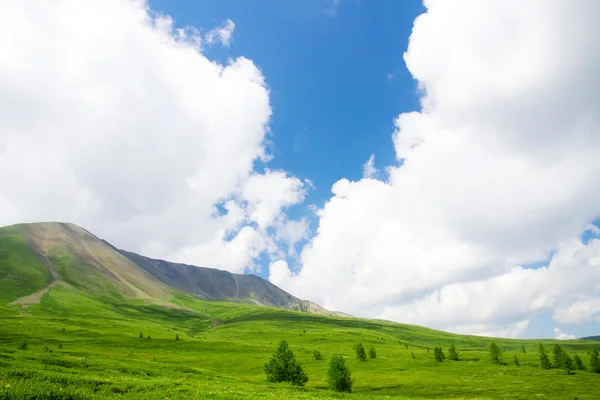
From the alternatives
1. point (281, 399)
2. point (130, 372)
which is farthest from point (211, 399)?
point (130, 372)

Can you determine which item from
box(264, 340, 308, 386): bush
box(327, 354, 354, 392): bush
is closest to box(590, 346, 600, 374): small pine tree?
box(327, 354, 354, 392): bush

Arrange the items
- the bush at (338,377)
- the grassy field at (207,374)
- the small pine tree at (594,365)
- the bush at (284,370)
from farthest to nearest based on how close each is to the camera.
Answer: the small pine tree at (594,365) → the bush at (284,370) → the bush at (338,377) → the grassy field at (207,374)

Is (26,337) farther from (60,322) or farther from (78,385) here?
(78,385)

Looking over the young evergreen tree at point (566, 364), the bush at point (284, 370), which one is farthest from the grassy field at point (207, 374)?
the young evergreen tree at point (566, 364)

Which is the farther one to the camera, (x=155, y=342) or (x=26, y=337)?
(x=155, y=342)

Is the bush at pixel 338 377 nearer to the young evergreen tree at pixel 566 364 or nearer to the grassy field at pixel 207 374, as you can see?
the grassy field at pixel 207 374

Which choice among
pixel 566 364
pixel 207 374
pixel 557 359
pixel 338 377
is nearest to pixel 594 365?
pixel 566 364

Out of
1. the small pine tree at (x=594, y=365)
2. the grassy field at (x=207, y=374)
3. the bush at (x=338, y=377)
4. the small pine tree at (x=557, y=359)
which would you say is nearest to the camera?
the grassy field at (x=207, y=374)

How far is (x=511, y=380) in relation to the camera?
9181 cm

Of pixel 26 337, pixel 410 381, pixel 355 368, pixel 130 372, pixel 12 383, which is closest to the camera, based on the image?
pixel 12 383

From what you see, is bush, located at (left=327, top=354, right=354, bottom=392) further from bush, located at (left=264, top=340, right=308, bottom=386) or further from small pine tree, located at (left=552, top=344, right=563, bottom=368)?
small pine tree, located at (left=552, top=344, right=563, bottom=368)

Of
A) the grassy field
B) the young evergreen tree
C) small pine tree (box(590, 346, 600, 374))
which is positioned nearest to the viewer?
the grassy field

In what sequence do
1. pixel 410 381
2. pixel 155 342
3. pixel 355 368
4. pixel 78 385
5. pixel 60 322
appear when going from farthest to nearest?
pixel 60 322 → pixel 155 342 → pixel 355 368 → pixel 410 381 → pixel 78 385

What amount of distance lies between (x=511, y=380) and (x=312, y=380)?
171 feet
